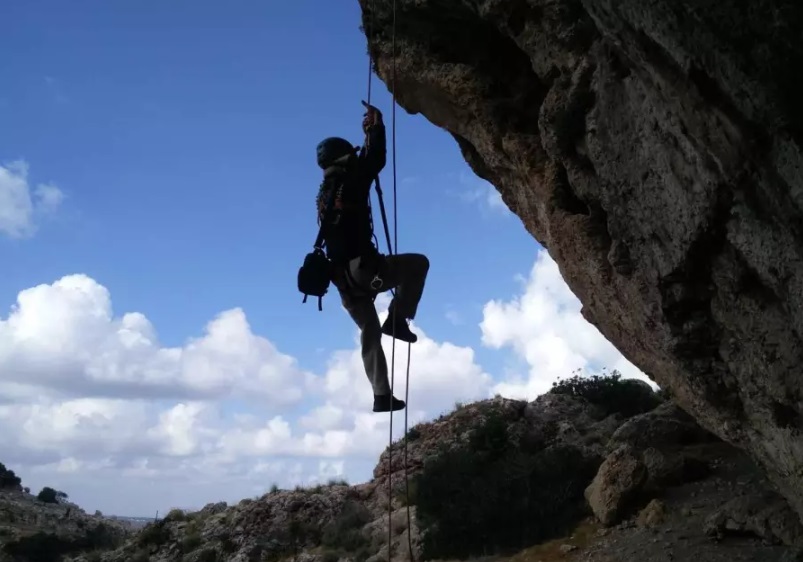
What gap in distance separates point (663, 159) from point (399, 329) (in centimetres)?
314

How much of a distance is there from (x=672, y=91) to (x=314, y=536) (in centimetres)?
1337

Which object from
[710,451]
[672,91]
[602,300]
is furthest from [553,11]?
[710,451]

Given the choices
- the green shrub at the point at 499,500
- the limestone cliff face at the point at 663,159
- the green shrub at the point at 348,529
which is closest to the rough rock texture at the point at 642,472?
the green shrub at the point at 499,500

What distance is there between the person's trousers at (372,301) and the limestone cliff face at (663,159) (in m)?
1.89

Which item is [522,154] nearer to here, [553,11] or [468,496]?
[553,11]

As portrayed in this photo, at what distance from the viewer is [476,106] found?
29.3ft

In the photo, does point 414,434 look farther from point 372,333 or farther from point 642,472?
point 372,333

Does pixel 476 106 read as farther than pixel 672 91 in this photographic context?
Yes

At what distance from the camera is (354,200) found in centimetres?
739

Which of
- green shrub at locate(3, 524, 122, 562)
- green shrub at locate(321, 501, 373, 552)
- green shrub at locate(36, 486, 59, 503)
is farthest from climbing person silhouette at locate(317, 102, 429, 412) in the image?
green shrub at locate(36, 486, 59, 503)

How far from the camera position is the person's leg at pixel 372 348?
24.4 ft

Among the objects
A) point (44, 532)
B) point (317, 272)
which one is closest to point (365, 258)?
point (317, 272)

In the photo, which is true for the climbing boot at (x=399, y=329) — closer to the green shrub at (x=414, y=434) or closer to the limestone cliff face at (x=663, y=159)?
the limestone cliff face at (x=663, y=159)

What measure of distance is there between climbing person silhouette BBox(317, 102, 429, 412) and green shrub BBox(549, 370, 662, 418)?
1131 cm
